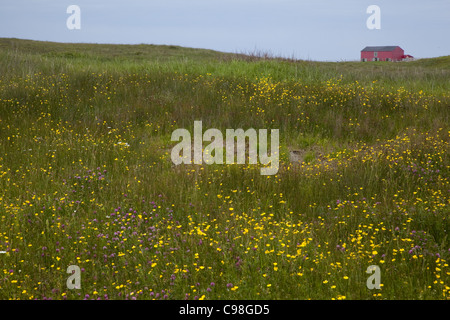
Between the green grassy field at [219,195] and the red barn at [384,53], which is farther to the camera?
the red barn at [384,53]

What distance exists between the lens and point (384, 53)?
67062 millimetres

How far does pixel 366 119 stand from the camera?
381 inches

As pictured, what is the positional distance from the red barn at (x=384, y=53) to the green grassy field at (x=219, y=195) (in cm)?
6060

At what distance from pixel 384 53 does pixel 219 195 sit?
229ft

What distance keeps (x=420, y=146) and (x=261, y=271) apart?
5231mm

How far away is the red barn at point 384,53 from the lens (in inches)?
2618

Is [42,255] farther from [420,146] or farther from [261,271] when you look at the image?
[420,146]

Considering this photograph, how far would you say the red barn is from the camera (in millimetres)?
66500

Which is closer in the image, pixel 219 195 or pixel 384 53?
pixel 219 195

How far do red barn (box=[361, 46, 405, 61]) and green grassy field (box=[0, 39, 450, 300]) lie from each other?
199ft

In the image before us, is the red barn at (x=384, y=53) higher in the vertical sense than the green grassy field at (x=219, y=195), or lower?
higher

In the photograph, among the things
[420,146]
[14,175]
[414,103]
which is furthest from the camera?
[414,103]
